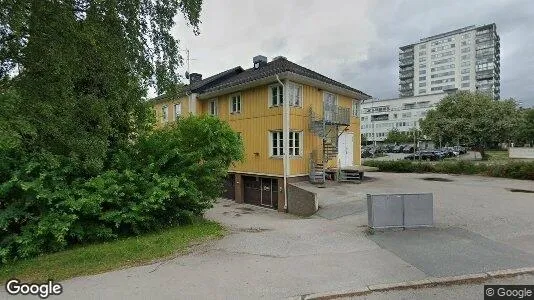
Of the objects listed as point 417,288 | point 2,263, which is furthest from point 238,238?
point 2,263

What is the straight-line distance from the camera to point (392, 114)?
96125 mm

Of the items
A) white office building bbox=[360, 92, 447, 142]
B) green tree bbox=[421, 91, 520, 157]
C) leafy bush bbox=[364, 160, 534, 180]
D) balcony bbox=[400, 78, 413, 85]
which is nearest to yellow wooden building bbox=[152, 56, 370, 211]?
leafy bush bbox=[364, 160, 534, 180]

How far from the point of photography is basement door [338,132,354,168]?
22094 mm

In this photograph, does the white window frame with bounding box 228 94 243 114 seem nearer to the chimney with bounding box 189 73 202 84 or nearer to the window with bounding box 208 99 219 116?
the window with bounding box 208 99 219 116

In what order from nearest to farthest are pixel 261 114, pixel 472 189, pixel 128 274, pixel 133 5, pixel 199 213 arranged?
pixel 128 274, pixel 133 5, pixel 199 213, pixel 472 189, pixel 261 114

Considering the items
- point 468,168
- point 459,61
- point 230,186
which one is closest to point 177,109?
point 230,186

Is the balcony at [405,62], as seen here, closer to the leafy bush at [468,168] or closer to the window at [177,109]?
the leafy bush at [468,168]

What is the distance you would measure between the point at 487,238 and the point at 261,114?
13.5m

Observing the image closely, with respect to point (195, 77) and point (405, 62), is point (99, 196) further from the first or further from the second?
point (405, 62)

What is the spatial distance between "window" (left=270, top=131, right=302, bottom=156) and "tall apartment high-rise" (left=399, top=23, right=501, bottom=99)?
10409 cm

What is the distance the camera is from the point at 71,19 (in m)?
6.45

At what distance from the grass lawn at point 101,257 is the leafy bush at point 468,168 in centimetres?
1975

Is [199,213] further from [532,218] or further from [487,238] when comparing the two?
[532,218]

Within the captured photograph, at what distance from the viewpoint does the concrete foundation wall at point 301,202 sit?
13.8 metres
